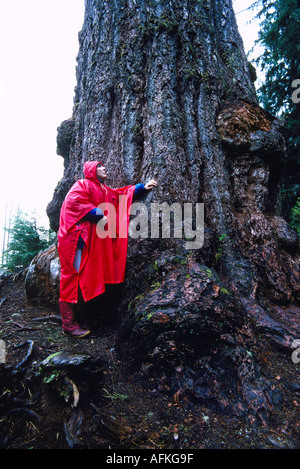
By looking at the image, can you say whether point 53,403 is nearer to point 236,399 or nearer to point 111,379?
point 111,379

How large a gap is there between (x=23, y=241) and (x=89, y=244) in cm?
405

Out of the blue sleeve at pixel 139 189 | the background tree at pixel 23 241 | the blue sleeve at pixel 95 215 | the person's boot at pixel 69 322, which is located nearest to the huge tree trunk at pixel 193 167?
the blue sleeve at pixel 139 189

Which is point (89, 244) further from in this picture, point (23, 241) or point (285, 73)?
point (285, 73)

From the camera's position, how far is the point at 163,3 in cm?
A: 380

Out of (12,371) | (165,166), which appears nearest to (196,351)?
(12,371)

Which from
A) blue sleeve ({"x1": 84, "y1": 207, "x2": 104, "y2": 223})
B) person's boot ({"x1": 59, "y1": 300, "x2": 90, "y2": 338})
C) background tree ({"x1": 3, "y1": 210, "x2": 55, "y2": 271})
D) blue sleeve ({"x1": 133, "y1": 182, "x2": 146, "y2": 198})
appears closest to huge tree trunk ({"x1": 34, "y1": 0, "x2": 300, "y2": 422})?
blue sleeve ({"x1": 133, "y1": 182, "x2": 146, "y2": 198})

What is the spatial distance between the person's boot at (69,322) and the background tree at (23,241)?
3.77 meters

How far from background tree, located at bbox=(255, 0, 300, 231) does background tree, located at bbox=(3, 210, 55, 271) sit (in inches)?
258

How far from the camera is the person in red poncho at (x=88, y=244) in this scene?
3.09m

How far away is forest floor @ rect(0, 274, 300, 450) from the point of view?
5.73 feet

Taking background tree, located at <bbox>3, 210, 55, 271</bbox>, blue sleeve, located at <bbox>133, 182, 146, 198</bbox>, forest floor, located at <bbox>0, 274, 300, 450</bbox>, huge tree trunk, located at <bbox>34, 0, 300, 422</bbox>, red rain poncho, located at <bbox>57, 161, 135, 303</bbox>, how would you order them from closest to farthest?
forest floor, located at <bbox>0, 274, 300, 450</bbox> → huge tree trunk, located at <bbox>34, 0, 300, 422</bbox> → red rain poncho, located at <bbox>57, 161, 135, 303</bbox> → blue sleeve, located at <bbox>133, 182, 146, 198</bbox> → background tree, located at <bbox>3, 210, 55, 271</bbox>

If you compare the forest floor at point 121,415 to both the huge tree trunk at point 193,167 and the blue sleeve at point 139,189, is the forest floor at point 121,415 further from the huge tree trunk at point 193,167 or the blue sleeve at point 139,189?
the blue sleeve at point 139,189

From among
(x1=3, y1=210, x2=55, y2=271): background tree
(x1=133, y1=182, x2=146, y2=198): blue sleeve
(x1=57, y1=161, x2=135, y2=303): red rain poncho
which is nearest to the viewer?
(x1=57, y1=161, x2=135, y2=303): red rain poncho

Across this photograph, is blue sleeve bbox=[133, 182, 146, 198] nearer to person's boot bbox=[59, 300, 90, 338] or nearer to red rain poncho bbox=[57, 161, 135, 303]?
red rain poncho bbox=[57, 161, 135, 303]
